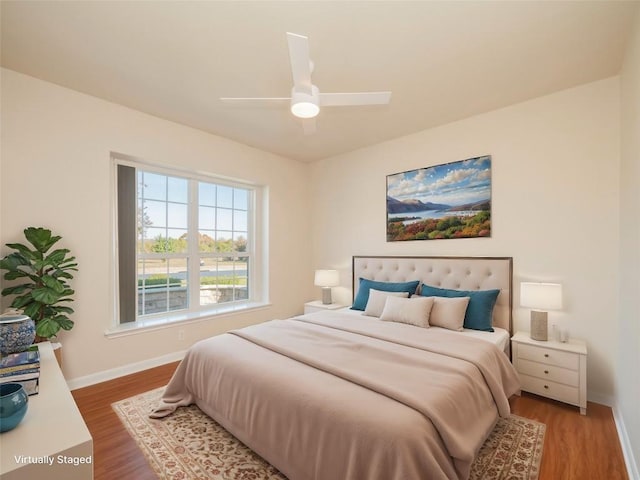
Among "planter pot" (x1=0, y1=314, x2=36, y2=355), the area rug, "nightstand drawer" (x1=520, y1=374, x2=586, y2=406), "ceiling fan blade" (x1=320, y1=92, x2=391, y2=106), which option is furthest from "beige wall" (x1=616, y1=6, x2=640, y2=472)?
Result: "planter pot" (x1=0, y1=314, x2=36, y2=355)

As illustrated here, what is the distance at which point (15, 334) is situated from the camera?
1.67m

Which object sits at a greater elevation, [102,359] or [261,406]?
[261,406]

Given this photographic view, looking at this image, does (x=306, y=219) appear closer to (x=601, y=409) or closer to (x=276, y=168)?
(x=276, y=168)

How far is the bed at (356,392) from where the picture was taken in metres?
1.33

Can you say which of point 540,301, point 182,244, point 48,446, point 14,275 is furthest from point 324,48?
point 14,275

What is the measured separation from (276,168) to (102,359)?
3165 millimetres

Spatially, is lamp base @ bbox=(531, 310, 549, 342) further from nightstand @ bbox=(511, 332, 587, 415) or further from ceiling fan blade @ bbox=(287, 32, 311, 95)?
ceiling fan blade @ bbox=(287, 32, 311, 95)

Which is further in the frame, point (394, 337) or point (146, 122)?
point (146, 122)

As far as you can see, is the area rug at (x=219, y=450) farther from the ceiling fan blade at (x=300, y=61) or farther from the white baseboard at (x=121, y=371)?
the ceiling fan blade at (x=300, y=61)

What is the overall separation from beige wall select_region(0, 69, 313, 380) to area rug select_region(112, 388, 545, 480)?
3.07 ft

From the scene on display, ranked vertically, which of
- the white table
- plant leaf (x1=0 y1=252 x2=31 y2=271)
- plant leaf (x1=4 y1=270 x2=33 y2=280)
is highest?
plant leaf (x1=0 y1=252 x2=31 y2=271)

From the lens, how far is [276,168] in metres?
4.61

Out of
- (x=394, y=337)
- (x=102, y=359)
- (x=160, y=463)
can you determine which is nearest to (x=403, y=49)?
(x=394, y=337)

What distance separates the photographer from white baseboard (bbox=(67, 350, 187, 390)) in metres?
2.81
